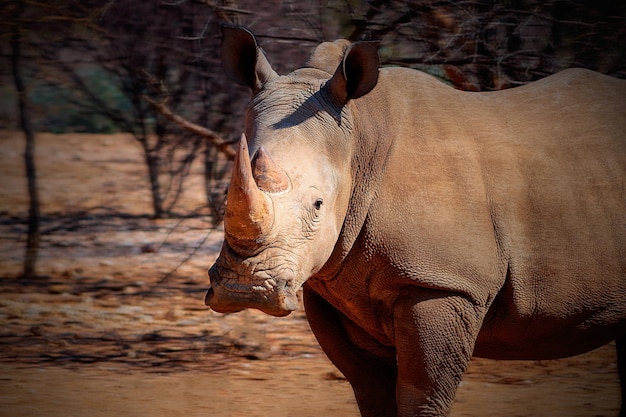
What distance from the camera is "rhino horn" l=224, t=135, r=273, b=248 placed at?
393cm

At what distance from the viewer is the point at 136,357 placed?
8188 mm

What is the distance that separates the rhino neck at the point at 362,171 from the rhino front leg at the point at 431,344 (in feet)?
1.21

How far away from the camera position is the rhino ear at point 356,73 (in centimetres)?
454

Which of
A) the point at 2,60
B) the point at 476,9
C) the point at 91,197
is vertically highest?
the point at 476,9

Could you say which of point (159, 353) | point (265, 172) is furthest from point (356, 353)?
point (159, 353)

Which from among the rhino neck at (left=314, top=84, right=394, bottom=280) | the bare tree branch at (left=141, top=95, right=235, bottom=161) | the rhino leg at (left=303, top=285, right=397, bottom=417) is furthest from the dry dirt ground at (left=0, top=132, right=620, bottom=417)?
the rhino neck at (left=314, top=84, right=394, bottom=280)

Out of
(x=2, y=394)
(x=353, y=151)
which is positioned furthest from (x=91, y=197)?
(x=353, y=151)

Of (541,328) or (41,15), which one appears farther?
(41,15)

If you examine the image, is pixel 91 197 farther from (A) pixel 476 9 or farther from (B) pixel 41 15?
(A) pixel 476 9

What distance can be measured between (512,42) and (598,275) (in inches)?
152

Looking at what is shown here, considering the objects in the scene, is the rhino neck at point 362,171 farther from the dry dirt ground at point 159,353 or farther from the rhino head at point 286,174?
the dry dirt ground at point 159,353

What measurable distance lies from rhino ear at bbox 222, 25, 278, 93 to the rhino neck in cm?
46

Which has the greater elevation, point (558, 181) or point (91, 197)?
A: point (558, 181)

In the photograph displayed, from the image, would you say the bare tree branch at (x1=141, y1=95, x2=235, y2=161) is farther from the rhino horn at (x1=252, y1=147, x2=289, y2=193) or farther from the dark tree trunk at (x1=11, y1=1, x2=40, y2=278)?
the rhino horn at (x1=252, y1=147, x2=289, y2=193)
